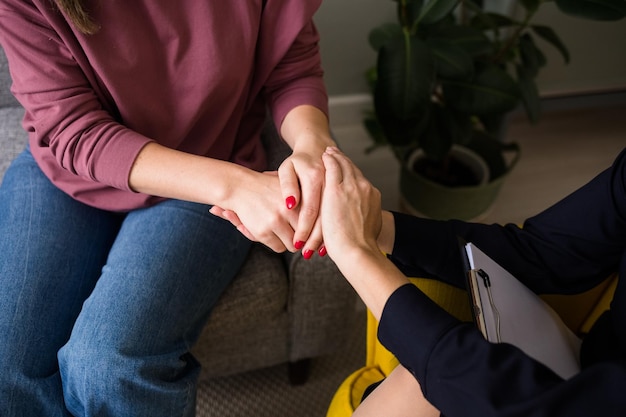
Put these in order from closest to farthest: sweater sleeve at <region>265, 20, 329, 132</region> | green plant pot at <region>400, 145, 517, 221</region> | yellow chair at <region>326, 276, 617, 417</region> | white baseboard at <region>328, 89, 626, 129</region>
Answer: yellow chair at <region>326, 276, 617, 417</region>
sweater sleeve at <region>265, 20, 329, 132</region>
green plant pot at <region>400, 145, 517, 221</region>
white baseboard at <region>328, 89, 626, 129</region>

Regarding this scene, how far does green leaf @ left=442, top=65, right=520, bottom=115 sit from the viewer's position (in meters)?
1.47

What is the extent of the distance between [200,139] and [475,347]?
0.64 meters

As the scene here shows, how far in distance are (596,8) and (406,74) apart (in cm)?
51

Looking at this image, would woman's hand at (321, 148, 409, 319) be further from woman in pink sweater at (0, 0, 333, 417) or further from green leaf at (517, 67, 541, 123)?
green leaf at (517, 67, 541, 123)

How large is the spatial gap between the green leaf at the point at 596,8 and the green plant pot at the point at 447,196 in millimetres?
490

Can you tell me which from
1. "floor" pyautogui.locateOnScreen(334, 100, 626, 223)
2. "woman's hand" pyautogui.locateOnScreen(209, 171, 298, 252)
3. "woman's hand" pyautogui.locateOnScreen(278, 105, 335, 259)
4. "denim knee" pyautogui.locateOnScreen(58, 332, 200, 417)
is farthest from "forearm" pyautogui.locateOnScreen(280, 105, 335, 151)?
"floor" pyautogui.locateOnScreen(334, 100, 626, 223)

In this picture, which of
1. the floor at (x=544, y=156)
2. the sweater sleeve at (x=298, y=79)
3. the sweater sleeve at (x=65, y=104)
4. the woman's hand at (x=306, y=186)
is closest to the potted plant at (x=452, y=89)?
the floor at (x=544, y=156)

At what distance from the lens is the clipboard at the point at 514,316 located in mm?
726

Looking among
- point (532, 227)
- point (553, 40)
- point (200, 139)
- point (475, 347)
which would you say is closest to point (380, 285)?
point (475, 347)

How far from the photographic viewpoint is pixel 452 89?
1.52 metres

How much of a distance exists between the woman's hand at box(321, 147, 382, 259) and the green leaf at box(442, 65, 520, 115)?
71 cm

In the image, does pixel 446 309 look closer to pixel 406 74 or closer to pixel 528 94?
pixel 406 74

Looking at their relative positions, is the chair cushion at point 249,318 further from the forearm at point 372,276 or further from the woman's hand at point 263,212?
the forearm at point 372,276

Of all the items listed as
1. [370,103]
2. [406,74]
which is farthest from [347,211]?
[370,103]
